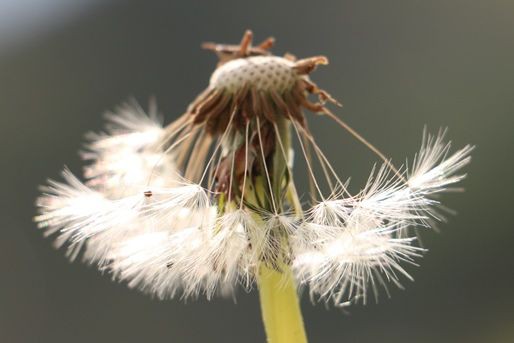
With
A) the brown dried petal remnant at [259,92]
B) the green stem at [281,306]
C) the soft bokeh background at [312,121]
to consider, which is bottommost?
the green stem at [281,306]

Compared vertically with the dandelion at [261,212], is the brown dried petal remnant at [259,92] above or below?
above

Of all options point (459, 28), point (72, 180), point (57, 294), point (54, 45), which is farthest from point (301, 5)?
point (72, 180)

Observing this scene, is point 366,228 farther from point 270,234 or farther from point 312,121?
point 312,121

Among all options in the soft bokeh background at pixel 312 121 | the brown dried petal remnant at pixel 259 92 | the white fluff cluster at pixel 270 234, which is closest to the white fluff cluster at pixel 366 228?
the white fluff cluster at pixel 270 234

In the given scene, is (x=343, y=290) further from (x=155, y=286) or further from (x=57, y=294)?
(x=57, y=294)

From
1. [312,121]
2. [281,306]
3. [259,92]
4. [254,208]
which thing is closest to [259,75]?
[259,92]

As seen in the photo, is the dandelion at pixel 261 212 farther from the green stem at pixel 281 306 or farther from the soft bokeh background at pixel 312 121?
the soft bokeh background at pixel 312 121
